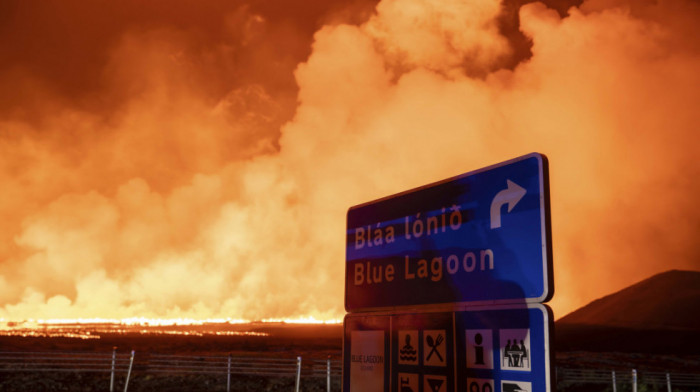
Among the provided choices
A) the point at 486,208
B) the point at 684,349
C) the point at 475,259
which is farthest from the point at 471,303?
the point at 684,349

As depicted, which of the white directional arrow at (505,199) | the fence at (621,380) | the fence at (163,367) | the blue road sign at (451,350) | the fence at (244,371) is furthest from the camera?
the fence at (163,367)

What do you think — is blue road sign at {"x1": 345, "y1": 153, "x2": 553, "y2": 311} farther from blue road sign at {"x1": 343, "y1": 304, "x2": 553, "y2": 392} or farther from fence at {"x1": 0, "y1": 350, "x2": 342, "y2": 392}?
fence at {"x1": 0, "y1": 350, "x2": 342, "y2": 392}

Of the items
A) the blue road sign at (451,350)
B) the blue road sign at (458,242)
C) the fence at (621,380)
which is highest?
the blue road sign at (458,242)

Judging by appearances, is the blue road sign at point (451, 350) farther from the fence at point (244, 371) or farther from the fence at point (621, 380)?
the fence at point (621, 380)

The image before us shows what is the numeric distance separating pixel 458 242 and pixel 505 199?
398mm

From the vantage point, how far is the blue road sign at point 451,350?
7.72ft

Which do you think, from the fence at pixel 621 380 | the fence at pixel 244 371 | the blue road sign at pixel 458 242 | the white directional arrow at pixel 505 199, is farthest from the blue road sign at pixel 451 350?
the fence at pixel 621 380

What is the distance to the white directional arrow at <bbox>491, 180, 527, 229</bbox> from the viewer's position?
255 cm

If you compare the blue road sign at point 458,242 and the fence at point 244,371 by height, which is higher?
the blue road sign at point 458,242

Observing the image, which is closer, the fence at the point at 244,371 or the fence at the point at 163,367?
the fence at the point at 244,371

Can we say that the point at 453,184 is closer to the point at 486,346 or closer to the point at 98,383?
the point at 486,346

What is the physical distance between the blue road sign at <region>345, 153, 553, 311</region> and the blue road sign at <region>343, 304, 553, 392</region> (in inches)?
3.2

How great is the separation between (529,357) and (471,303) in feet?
1.44

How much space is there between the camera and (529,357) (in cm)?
235
